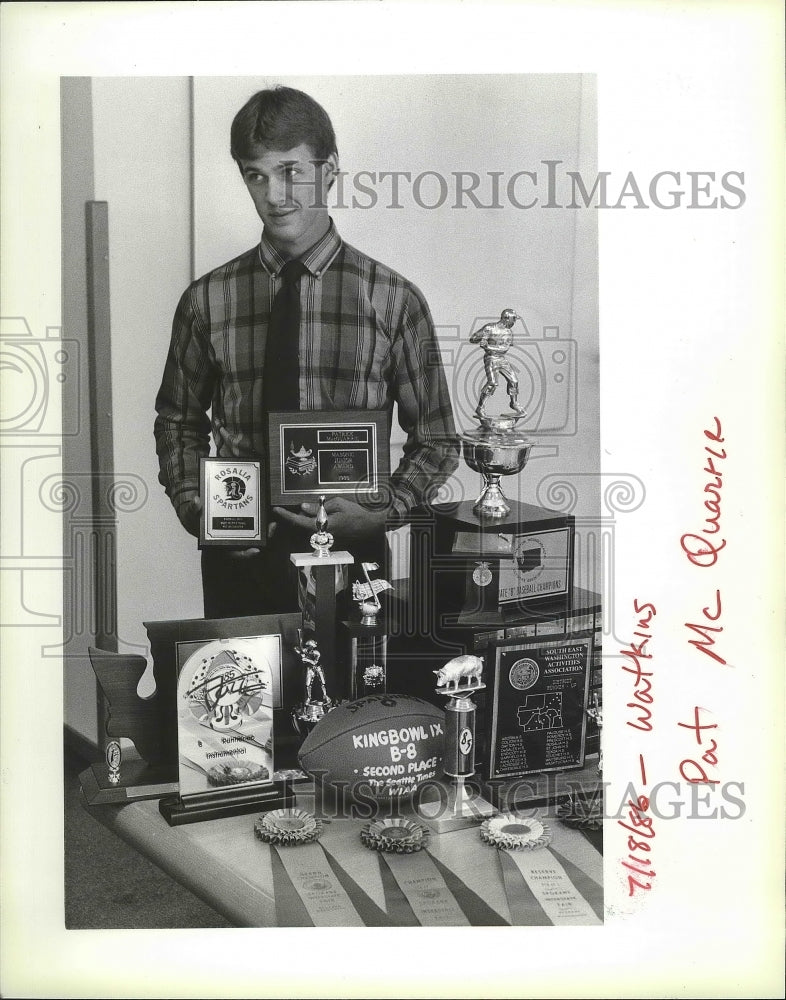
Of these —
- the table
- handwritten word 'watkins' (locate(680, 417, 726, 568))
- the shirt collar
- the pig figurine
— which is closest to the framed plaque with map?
the pig figurine

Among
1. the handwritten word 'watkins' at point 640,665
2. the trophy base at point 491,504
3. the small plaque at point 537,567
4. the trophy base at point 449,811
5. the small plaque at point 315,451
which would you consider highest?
the small plaque at point 315,451

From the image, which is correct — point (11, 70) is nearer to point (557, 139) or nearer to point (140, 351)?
point (140, 351)

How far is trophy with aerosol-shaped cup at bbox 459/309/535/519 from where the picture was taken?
70.4 inches

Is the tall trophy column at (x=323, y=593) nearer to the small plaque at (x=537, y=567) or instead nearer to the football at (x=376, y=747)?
the football at (x=376, y=747)

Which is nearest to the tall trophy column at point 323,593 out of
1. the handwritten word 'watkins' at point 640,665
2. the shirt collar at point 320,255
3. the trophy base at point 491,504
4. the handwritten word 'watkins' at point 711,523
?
the trophy base at point 491,504

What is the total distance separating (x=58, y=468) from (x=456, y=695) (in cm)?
87

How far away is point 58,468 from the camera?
1810mm

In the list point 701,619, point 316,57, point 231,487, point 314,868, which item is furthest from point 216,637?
point 316,57

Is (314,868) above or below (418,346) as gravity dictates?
below

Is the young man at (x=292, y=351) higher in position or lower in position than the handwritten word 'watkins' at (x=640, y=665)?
higher

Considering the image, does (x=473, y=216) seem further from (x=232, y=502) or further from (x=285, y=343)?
(x=232, y=502)

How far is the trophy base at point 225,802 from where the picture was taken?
5.62 ft

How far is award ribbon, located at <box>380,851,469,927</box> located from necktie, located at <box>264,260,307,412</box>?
0.86 meters

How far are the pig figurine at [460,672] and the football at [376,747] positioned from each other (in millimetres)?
62
